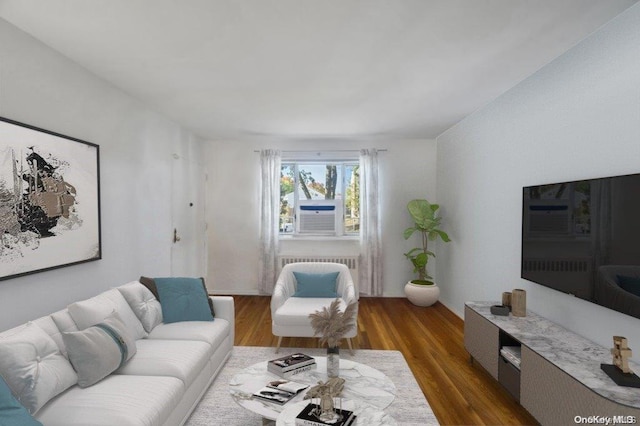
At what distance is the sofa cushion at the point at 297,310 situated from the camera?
3514 mm

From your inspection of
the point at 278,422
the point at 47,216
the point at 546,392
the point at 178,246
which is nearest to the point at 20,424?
the point at 278,422

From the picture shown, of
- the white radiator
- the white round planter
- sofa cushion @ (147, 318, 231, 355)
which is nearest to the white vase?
sofa cushion @ (147, 318, 231, 355)

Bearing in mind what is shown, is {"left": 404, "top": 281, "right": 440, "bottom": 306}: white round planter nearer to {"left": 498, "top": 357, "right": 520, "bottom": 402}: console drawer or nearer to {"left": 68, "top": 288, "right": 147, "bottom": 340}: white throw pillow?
{"left": 498, "top": 357, "right": 520, "bottom": 402}: console drawer

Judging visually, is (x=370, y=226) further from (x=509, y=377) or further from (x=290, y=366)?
(x=290, y=366)

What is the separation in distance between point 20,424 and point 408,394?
8.06ft

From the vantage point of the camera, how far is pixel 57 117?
269cm

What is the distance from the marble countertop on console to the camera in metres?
1.76

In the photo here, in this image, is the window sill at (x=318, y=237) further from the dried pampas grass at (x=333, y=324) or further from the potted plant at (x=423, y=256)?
the dried pampas grass at (x=333, y=324)

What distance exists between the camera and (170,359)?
7.72 ft

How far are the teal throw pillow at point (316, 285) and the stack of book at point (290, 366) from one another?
158 centimetres

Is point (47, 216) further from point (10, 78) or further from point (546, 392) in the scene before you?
point (546, 392)

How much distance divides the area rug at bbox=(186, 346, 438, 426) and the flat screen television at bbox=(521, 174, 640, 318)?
1.38 m

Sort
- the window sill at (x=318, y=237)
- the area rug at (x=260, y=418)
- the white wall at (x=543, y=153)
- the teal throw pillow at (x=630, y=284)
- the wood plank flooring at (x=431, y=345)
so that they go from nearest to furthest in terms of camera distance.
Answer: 1. the teal throw pillow at (x=630, y=284)
2. the white wall at (x=543, y=153)
3. the area rug at (x=260, y=418)
4. the wood plank flooring at (x=431, y=345)
5. the window sill at (x=318, y=237)

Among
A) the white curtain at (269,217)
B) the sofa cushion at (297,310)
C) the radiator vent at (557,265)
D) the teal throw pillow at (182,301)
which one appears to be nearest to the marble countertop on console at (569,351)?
the radiator vent at (557,265)
